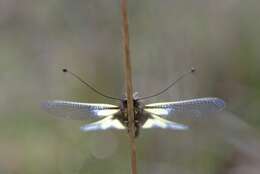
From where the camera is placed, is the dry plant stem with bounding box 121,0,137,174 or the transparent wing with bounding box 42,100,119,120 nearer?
the dry plant stem with bounding box 121,0,137,174

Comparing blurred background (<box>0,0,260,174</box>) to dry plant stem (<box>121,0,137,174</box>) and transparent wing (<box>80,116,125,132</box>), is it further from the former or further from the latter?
dry plant stem (<box>121,0,137,174</box>)

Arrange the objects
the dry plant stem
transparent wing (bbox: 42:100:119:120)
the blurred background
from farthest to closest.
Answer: the blurred background < transparent wing (bbox: 42:100:119:120) < the dry plant stem

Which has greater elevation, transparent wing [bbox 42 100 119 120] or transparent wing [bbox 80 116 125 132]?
transparent wing [bbox 42 100 119 120]

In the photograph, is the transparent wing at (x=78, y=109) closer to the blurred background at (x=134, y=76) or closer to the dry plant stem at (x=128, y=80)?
the dry plant stem at (x=128, y=80)

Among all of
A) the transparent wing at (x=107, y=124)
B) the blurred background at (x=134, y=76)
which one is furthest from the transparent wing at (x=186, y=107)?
the blurred background at (x=134, y=76)

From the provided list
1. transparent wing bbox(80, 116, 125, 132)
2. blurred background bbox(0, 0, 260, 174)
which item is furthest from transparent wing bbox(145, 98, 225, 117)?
blurred background bbox(0, 0, 260, 174)

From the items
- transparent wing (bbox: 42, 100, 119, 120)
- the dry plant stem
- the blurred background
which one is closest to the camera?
the dry plant stem
